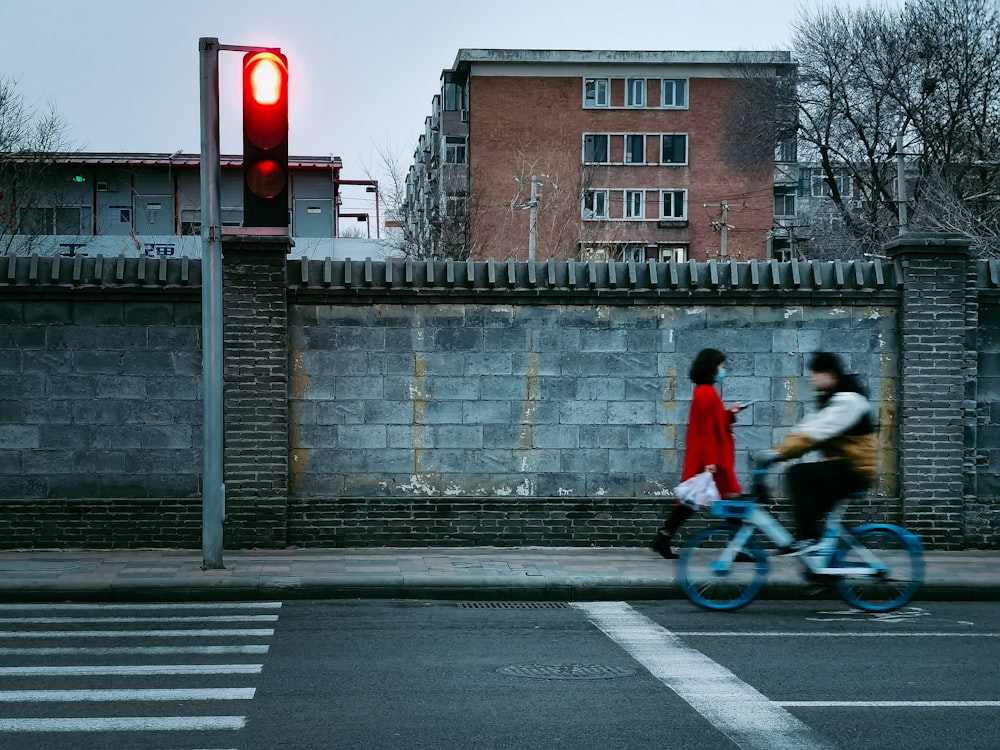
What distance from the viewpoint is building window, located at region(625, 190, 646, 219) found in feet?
200

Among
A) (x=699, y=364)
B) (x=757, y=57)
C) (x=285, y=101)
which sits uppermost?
(x=757, y=57)

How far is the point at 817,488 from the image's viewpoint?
9688 mm

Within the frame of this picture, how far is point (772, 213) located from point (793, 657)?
55.8 meters

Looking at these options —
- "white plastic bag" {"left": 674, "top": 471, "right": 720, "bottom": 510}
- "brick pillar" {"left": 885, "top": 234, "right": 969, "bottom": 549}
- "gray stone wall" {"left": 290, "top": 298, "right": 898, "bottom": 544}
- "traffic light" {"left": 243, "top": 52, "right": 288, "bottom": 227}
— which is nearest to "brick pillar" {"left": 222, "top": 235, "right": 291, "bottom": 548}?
"gray stone wall" {"left": 290, "top": 298, "right": 898, "bottom": 544}

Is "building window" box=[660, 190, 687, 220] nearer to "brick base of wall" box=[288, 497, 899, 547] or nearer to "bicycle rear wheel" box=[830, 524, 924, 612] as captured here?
"brick base of wall" box=[288, 497, 899, 547]

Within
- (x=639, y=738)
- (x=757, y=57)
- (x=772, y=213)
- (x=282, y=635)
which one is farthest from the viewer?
(x=772, y=213)

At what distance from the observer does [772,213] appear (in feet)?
203

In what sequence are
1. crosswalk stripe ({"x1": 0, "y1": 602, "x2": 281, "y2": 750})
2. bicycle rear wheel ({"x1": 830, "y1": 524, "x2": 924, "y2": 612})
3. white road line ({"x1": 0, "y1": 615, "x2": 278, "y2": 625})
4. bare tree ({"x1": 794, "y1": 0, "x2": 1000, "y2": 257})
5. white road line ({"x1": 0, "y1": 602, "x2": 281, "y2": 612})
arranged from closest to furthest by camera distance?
crosswalk stripe ({"x1": 0, "y1": 602, "x2": 281, "y2": 750}) < white road line ({"x1": 0, "y1": 615, "x2": 278, "y2": 625}) < bicycle rear wheel ({"x1": 830, "y1": 524, "x2": 924, "y2": 612}) < white road line ({"x1": 0, "y1": 602, "x2": 281, "y2": 612}) < bare tree ({"x1": 794, "y1": 0, "x2": 1000, "y2": 257})

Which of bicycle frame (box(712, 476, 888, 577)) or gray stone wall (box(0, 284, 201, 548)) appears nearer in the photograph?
bicycle frame (box(712, 476, 888, 577))

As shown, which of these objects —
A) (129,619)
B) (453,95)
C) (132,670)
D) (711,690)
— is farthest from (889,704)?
(453,95)

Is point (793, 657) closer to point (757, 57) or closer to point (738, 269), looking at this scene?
point (738, 269)

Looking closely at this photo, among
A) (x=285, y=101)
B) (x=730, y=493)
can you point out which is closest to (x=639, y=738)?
(x=730, y=493)

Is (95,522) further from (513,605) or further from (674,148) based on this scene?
(674,148)

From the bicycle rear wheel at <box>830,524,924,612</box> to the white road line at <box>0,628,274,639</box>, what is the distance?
14.8 ft
